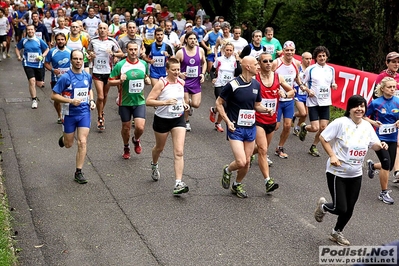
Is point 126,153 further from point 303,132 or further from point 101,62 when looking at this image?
point 303,132

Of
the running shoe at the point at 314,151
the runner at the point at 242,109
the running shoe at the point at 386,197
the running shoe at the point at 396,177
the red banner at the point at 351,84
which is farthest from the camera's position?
the red banner at the point at 351,84

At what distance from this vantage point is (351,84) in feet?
46.0

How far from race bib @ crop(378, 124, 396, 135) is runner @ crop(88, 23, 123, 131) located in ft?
18.6

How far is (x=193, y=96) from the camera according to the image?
1255cm

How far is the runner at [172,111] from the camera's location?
28.3 ft

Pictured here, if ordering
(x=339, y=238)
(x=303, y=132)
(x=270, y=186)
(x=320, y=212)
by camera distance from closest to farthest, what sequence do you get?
1. (x=339, y=238)
2. (x=320, y=212)
3. (x=270, y=186)
4. (x=303, y=132)

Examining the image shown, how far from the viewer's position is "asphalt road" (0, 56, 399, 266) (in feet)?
22.6

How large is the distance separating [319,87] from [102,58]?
4.40 meters

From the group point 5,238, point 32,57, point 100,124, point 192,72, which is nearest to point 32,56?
point 32,57

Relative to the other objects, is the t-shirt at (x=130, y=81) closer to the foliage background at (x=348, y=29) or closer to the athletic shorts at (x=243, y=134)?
the athletic shorts at (x=243, y=134)

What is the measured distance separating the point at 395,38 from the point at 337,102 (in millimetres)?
3848

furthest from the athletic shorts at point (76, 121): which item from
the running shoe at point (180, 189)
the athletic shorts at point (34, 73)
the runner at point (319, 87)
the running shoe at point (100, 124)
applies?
the athletic shorts at point (34, 73)

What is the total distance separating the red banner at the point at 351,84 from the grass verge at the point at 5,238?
26.5 feet

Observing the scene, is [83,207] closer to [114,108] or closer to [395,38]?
[114,108]
